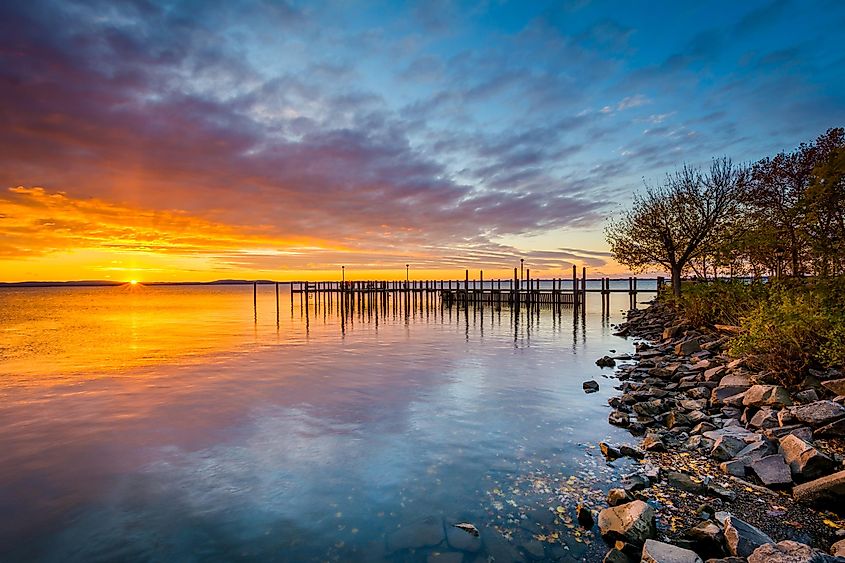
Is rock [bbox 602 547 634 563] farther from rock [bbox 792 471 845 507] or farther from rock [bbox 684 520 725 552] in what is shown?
rock [bbox 792 471 845 507]

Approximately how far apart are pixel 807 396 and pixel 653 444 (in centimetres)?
339

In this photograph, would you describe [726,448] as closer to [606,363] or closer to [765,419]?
[765,419]

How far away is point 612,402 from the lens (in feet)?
37.7

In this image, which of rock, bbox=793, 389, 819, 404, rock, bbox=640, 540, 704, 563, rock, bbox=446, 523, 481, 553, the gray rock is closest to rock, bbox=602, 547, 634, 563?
rock, bbox=640, 540, 704, 563

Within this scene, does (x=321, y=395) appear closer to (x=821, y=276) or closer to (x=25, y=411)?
(x=25, y=411)

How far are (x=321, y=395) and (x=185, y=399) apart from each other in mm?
3846

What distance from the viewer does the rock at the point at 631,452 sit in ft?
25.3

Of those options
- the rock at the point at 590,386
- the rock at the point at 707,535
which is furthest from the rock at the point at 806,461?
the rock at the point at 590,386

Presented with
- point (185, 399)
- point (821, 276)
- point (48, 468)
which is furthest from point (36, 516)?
point (821, 276)

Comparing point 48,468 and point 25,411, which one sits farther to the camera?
point 25,411

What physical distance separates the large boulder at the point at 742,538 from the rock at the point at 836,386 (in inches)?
214

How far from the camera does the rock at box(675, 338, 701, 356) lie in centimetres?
1633

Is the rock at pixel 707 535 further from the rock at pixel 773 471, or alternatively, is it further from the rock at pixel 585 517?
the rock at pixel 773 471

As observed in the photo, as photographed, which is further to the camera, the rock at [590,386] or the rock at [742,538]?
the rock at [590,386]
